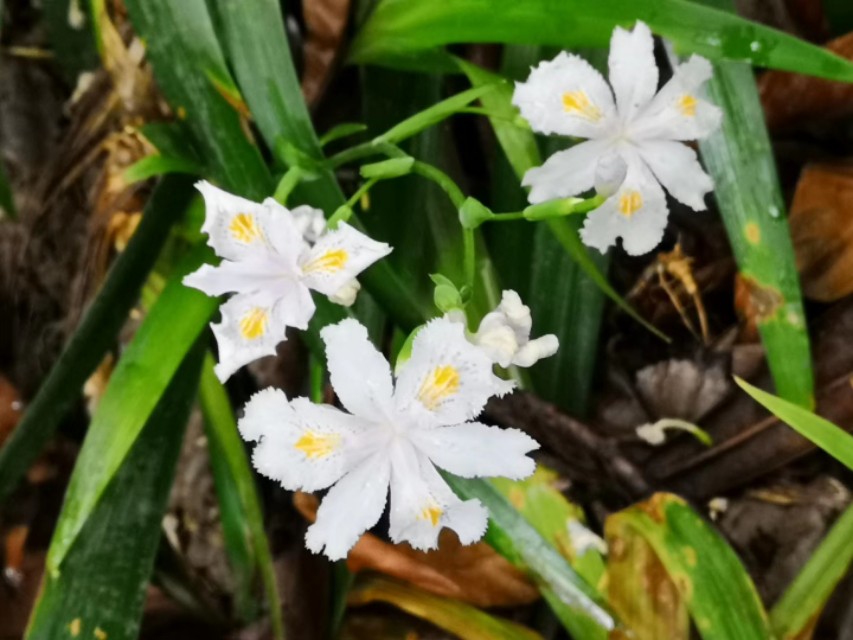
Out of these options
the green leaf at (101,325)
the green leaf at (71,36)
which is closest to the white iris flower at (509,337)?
the green leaf at (101,325)

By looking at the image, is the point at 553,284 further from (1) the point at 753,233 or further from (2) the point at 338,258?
(2) the point at 338,258

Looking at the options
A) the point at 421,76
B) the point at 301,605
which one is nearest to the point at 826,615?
the point at 301,605

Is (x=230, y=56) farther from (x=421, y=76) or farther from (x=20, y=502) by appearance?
(x=20, y=502)

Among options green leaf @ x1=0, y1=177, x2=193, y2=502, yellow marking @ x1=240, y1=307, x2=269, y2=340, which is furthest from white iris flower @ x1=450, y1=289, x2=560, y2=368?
green leaf @ x1=0, y1=177, x2=193, y2=502

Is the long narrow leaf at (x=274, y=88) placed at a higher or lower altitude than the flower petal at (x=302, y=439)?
higher

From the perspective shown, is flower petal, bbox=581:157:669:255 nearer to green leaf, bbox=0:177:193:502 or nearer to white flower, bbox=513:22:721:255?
white flower, bbox=513:22:721:255

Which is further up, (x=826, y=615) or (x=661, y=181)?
(x=661, y=181)

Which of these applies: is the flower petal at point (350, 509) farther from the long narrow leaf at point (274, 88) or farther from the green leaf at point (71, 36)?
the green leaf at point (71, 36)
